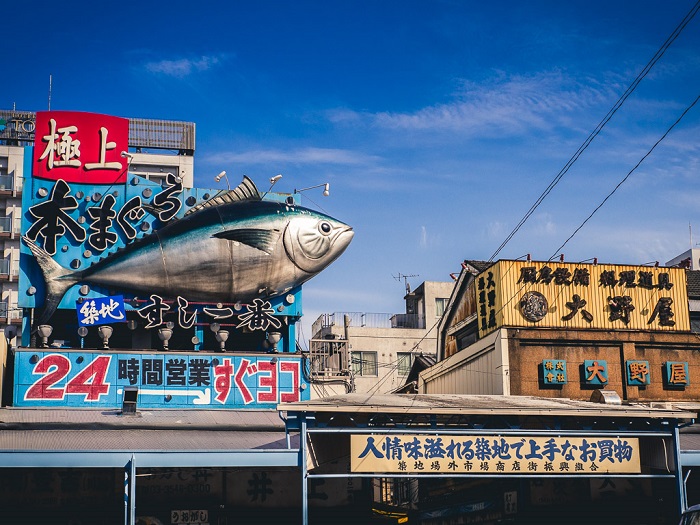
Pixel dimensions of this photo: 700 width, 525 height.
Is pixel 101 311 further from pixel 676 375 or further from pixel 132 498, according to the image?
pixel 676 375

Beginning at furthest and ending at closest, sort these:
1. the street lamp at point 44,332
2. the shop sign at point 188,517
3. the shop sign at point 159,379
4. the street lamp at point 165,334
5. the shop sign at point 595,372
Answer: the shop sign at point 595,372
the street lamp at point 165,334
the street lamp at point 44,332
the shop sign at point 159,379
the shop sign at point 188,517

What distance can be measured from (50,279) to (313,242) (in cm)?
1028

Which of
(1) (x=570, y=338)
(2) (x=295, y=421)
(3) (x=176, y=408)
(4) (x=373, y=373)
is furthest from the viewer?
(4) (x=373, y=373)

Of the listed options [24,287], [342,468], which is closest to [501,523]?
[342,468]

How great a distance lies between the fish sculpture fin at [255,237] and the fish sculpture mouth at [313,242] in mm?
574

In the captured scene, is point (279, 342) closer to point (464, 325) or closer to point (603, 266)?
point (464, 325)

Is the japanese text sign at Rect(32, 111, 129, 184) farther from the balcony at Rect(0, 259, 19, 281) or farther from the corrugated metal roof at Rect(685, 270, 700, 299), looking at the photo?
the balcony at Rect(0, 259, 19, 281)

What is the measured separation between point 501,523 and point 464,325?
14.8 metres

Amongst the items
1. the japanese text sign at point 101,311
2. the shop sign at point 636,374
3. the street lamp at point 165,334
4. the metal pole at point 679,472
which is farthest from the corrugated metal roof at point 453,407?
the shop sign at point 636,374

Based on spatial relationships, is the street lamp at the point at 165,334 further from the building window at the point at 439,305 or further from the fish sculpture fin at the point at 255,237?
the building window at the point at 439,305

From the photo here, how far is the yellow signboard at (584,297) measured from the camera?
1606 inches

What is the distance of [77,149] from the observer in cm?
3784

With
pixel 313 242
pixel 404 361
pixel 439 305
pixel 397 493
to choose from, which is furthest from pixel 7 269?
pixel 397 493

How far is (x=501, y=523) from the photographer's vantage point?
32.9 metres
